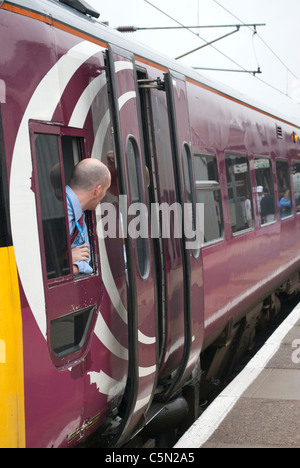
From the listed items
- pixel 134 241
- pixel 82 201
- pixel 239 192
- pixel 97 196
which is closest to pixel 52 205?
pixel 82 201

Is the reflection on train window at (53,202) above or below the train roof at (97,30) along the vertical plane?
below

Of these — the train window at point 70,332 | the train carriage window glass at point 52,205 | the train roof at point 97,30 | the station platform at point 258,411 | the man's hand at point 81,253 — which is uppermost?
the train roof at point 97,30

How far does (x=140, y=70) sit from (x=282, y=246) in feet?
19.8

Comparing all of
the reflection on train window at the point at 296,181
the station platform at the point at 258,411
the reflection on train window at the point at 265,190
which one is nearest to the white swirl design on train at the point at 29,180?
the station platform at the point at 258,411

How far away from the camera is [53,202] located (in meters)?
3.87

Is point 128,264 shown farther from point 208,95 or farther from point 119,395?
point 208,95

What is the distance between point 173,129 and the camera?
5512 millimetres

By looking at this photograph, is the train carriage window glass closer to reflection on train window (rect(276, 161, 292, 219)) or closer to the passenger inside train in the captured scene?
the passenger inside train

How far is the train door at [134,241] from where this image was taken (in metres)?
4.39

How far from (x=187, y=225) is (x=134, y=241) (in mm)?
1242

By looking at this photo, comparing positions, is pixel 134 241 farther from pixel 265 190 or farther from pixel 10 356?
pixel 265 190

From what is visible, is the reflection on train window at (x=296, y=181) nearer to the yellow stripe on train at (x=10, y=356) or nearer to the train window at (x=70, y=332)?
the train window at (x=70, y=332)

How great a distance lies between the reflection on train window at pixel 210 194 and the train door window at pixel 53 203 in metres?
2.85

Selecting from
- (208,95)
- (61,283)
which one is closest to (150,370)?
(61,283)
